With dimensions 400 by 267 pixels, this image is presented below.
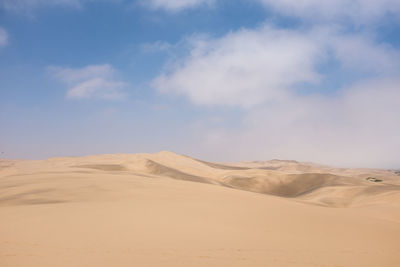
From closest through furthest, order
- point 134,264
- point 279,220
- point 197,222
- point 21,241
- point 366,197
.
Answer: point 134,264 → point 21,241 → point 197,222 → point 279,220 → point 366,197

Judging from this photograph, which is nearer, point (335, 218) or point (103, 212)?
point (103, 212)

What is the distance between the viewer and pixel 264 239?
3.44 meters

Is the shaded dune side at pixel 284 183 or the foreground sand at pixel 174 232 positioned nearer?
the foreground sand at pixel 174 232

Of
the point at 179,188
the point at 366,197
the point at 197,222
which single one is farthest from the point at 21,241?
the point at 366,197

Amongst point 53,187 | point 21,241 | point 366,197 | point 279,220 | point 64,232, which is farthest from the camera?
point 366,197

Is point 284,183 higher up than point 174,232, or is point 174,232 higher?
point 174,232

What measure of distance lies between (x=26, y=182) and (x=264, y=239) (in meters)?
6.06

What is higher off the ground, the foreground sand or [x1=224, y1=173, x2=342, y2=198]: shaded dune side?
the foreground sand

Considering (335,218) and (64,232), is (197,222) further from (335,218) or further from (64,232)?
(335,218)

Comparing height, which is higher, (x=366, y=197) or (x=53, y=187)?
(x=53, y=187)

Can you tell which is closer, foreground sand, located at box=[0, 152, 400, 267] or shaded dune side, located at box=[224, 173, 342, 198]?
foreground sand, located at box=[0, 152, 400, 267]

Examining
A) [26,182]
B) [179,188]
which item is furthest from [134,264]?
[26,182]

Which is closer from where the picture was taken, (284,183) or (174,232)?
(174,232)

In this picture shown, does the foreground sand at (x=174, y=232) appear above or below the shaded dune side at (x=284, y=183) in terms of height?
above
